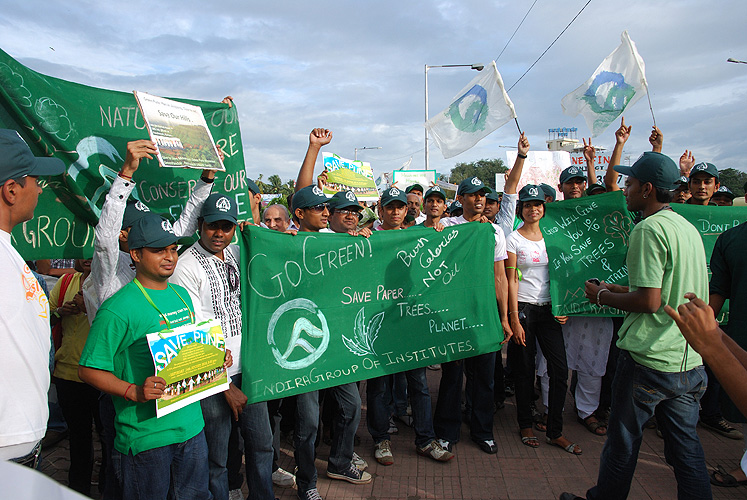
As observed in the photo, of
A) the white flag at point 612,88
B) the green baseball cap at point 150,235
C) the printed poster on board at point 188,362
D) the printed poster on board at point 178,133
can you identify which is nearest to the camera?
the printed poster on board at point 188,362

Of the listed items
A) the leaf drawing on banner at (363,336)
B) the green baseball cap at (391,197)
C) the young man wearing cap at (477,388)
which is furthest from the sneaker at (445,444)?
the green baseball cap at (391,197)

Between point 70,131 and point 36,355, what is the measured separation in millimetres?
1933

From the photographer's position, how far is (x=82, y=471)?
11.0ft

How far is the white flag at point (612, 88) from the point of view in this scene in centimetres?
564

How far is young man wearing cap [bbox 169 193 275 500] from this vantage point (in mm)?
2910

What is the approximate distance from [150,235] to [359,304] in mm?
1788

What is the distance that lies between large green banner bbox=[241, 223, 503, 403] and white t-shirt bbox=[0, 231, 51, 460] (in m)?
1.41

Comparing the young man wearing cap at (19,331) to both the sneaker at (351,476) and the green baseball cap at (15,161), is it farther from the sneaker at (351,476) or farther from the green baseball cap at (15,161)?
the sneaker at (351,476)

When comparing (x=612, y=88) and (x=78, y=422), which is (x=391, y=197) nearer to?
(x=78, y=422)

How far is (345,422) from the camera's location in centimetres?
367

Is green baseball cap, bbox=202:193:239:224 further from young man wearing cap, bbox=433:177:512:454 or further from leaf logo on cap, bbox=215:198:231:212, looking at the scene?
young man wearing cap, bbox=433:177:512:454

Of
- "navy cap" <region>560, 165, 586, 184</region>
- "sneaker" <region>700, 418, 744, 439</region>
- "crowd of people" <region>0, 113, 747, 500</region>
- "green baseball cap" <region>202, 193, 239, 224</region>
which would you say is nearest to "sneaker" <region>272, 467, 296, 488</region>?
"crowd of people" <region>0, 113, 747, 500</region>

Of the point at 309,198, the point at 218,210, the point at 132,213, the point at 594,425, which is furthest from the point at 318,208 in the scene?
the point at 594,425

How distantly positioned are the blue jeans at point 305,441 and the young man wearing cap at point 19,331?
177 cm
